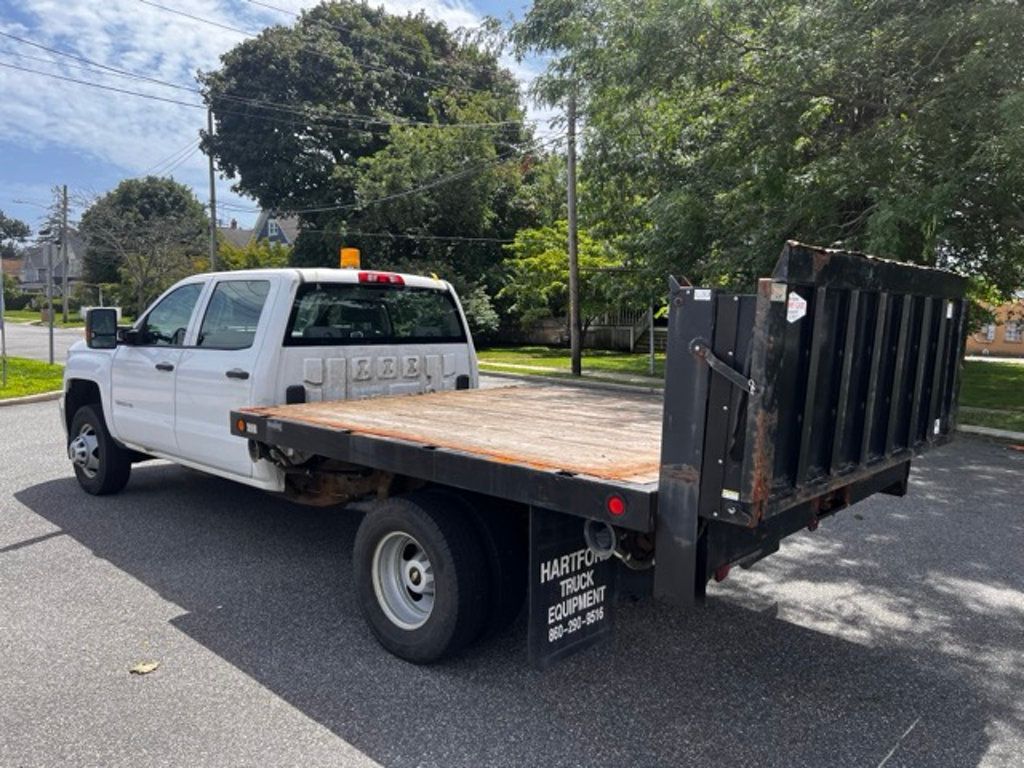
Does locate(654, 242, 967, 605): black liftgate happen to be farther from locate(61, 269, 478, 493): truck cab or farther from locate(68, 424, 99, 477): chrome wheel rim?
locate(68, 424, 99, 477): chrome wheel rim

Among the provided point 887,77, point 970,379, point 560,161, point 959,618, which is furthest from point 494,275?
point 959,618

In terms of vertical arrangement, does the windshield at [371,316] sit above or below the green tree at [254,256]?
below

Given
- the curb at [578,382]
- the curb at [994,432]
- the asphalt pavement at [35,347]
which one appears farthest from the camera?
the asphalt pavement at [35,347]

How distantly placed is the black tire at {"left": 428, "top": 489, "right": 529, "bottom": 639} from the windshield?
1.95 meters

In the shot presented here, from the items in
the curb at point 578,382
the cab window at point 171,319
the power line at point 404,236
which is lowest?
the curb at point 578,382

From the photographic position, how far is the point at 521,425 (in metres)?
4.31

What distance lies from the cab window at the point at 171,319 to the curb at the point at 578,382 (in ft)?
34.2

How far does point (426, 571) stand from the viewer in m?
3.81

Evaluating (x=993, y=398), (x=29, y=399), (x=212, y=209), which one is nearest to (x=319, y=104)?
(x=212, y=209)

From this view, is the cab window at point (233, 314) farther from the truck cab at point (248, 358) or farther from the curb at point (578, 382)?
the curb at point (578, 382)

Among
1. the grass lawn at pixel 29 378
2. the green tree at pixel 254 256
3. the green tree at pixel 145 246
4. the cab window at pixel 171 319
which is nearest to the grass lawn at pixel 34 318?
the green tree at pixel 145 246

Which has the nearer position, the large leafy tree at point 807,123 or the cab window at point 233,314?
the cab window at point 233,314

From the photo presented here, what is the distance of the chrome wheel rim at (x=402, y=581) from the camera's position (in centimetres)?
384

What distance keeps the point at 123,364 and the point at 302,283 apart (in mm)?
2107
